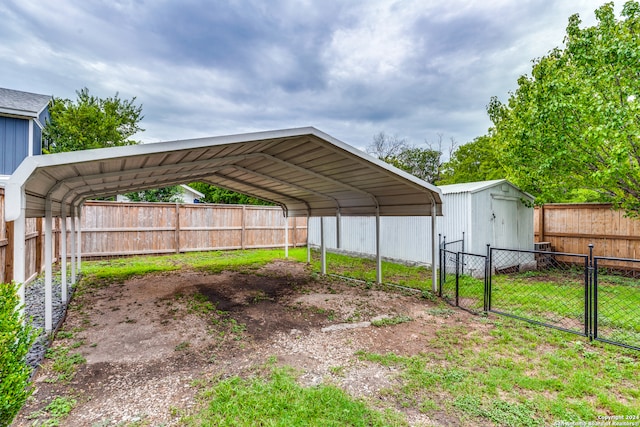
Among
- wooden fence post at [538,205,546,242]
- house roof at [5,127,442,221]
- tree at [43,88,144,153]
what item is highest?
tree at [43,88,144,153]

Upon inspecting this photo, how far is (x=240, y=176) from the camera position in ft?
24.6

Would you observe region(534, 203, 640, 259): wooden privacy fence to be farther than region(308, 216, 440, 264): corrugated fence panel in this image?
No

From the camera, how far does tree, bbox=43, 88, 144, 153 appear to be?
13.5 metres

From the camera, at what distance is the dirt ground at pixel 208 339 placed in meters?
2.58

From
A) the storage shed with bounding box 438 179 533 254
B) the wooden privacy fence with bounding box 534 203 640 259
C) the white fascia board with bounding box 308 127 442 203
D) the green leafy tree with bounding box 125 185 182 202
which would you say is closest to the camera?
the white fascia board with bounding box 308 127 442 203

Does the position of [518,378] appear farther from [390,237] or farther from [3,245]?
[3,245]

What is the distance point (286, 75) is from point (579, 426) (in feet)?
47.2

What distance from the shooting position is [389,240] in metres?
9.89

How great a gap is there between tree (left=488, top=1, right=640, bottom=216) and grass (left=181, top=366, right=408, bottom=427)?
6.52 metres

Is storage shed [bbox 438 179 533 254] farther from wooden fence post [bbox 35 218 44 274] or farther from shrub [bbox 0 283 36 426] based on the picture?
wooden fence post [bbox 35 218 44 274]

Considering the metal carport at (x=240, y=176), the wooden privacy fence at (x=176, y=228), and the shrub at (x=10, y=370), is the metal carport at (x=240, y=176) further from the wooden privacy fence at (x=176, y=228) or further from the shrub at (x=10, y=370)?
the wooden privacy fence at (x=176, y=228)

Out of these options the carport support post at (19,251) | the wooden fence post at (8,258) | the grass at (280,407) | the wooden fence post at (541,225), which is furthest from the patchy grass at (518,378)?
the wooden fence post at (541,225)

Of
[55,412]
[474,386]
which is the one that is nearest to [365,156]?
[474,386]

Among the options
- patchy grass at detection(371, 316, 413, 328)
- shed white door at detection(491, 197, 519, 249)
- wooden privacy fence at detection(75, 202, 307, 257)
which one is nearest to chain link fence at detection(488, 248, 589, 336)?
shed white door at detection(491, 197, 519, 249)
